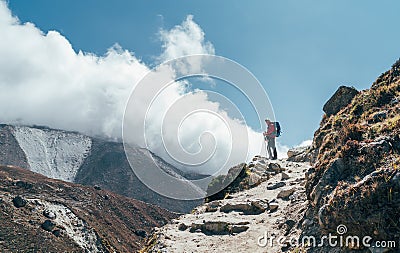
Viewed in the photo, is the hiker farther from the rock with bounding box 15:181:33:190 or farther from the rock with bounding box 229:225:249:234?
the rock with bounding box 15:181:33:190

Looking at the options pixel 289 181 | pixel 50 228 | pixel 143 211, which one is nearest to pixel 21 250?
pixel 50 228

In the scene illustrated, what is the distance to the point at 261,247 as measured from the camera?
13516 millimetres

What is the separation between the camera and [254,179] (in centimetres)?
2447

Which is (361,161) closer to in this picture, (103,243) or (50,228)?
(50,228)

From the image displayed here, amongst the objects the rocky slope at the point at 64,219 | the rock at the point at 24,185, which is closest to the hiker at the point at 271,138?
the rocky slope at the point at 64,219

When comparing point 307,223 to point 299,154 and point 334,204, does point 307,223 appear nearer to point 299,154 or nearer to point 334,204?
point 334,204

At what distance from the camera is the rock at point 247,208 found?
58.7 ft

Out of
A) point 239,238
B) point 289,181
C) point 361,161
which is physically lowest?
point 239,238

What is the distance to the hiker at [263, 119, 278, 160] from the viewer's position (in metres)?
28.3

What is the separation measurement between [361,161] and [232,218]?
8.35 meters

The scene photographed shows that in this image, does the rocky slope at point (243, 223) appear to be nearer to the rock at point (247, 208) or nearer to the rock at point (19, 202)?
the rock at point (247, 208)

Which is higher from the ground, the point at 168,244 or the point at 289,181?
the point at 289,181

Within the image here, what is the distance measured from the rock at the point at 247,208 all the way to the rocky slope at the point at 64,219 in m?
57.7

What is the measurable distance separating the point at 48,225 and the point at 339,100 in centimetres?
7886
